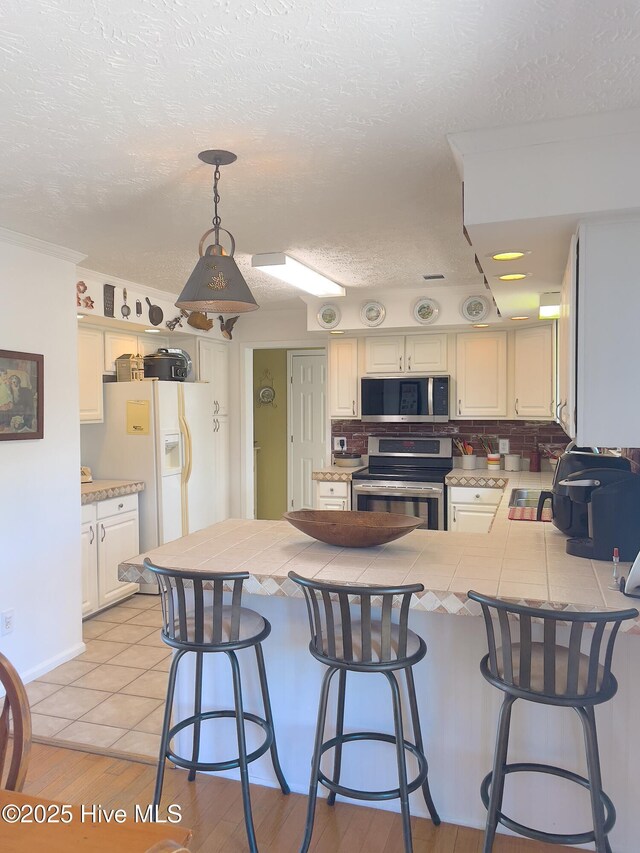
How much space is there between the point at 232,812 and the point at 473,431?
3.85 metres

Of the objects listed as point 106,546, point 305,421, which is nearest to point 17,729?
point 106,546

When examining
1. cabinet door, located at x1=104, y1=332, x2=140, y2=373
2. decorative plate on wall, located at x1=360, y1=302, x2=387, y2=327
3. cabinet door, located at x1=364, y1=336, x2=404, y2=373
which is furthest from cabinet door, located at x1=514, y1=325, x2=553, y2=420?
cabinet door, located at x1=104, y1=332, x2=140, y2=373

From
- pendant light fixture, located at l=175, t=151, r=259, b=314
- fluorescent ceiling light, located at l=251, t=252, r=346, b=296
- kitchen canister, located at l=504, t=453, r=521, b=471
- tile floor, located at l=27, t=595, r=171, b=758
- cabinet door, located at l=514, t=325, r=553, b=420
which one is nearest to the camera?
pendant light fixture, located at l=175, t=151, r=259, b=314

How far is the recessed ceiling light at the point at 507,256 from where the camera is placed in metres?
2.46

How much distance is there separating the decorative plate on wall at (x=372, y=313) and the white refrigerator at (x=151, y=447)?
5.07 ft

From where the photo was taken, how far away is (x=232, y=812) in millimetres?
2303

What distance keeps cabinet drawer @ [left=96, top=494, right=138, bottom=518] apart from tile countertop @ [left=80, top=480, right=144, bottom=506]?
0.03 meters

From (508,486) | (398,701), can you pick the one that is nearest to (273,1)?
(398,701)

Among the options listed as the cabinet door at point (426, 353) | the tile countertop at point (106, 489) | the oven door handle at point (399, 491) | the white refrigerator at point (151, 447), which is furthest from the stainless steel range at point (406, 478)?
the tile countertop at point (106, 489)

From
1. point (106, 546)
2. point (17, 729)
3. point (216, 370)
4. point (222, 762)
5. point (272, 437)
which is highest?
point (216, 370)

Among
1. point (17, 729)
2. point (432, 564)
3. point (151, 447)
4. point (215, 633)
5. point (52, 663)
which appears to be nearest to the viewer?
point (17, 729)

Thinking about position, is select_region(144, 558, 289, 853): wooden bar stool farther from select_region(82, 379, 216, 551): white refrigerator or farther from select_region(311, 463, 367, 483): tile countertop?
select_region(311, 463, 367, 483): tile countertop

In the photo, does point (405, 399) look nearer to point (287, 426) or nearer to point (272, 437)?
point (287, 426)

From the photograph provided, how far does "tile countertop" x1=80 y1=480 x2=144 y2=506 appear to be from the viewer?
4.21 meters
